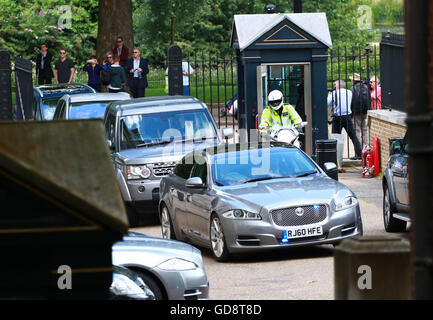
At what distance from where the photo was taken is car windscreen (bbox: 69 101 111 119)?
19016mm

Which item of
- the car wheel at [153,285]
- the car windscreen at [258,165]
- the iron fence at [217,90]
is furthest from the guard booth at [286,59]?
the car wheel at [153,285]

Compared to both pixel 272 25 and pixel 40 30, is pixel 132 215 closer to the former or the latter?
pixel 272 25

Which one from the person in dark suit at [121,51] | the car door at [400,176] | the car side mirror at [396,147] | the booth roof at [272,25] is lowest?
the car door at [400,176]

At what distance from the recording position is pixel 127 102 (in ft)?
57.2

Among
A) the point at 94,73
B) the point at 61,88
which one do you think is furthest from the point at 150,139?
the point at 94,73

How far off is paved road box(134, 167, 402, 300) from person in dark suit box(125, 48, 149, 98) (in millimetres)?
13033

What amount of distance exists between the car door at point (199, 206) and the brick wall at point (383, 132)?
662cm

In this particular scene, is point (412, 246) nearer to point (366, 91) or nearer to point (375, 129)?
point (375, 129)

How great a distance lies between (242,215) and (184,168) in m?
2.30

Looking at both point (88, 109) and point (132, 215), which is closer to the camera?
point (132, 215)

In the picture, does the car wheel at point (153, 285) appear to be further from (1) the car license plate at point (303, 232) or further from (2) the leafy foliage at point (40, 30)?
(2) the leafy foliage at point (40, 30)

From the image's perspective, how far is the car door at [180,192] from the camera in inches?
540

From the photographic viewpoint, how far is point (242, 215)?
1215cm

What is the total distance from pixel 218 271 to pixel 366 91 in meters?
12.6
